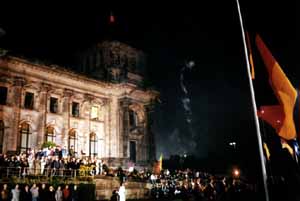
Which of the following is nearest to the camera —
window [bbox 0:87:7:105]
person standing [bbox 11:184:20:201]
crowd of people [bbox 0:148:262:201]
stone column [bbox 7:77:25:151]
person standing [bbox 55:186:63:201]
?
person standing [bbox 11:184:20:201]

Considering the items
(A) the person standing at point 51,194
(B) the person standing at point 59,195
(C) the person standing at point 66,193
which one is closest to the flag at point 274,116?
(B) the person standing at point 59,195

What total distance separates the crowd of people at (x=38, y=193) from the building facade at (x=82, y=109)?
9.20 meters

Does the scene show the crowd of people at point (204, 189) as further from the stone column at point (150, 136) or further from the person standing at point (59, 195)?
the stone column at point (150, 136)

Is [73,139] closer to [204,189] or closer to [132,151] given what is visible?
[132,151]

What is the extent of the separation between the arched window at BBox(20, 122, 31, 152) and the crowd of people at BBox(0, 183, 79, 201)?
40.4ft

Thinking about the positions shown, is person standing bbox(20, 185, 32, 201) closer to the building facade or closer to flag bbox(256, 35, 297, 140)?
the building facade

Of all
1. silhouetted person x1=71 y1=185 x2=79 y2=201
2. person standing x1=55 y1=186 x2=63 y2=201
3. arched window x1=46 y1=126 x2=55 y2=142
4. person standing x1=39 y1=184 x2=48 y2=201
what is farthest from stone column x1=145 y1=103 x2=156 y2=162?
person standing x1=55 y1=186 x2=63 y2=201

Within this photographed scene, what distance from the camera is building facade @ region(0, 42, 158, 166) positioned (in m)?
33.3

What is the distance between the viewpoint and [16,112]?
33.1 metres

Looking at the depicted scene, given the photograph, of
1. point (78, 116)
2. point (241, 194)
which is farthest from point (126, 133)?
point (241, 194)

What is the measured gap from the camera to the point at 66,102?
38.5 meters

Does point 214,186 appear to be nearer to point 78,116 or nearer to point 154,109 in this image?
point 78,116

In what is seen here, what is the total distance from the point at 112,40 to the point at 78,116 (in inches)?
559

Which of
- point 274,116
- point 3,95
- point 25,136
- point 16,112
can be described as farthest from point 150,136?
point 274,116
